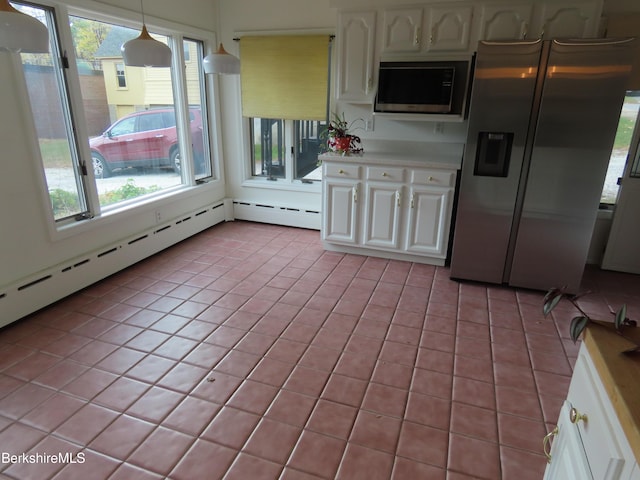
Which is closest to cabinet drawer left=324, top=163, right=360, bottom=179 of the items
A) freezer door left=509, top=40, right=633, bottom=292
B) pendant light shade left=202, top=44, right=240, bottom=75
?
pendant light shade left=202, top=44, right=240, bottom=75

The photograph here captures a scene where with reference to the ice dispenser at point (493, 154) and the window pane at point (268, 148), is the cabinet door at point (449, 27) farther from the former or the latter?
the window pane at point (268, 148)

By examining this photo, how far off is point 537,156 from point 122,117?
11.1 ft

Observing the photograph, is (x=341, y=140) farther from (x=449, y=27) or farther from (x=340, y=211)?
(x=449, y=27)

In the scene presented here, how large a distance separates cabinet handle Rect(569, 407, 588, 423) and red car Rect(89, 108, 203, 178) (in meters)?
3.47

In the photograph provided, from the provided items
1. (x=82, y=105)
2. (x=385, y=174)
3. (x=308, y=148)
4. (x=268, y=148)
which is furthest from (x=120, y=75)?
(x=385, y=174)

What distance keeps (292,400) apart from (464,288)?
1939 millimetres

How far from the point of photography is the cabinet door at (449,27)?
11.1 feet

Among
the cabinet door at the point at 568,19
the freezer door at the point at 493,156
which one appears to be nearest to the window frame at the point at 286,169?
the freezer door at the point at 493,156

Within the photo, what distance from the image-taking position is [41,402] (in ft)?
6.85

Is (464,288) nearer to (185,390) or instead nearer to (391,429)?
(391,429)

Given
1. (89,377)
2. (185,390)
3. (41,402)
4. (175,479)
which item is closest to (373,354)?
(185,390)

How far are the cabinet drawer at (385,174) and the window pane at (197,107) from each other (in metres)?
2.03

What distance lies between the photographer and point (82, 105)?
3.09m

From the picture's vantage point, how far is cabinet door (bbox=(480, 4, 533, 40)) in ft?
10.7
